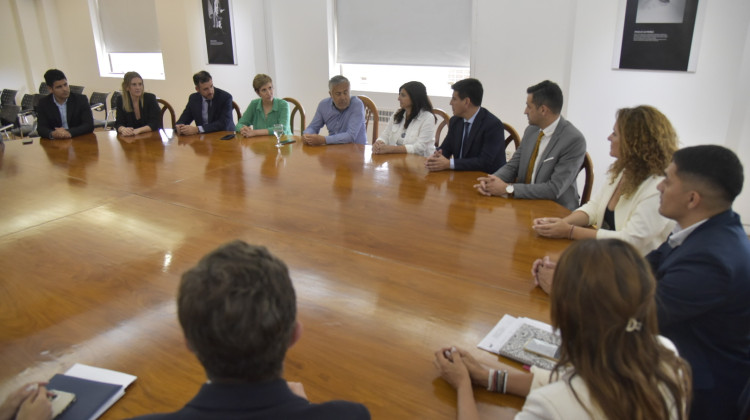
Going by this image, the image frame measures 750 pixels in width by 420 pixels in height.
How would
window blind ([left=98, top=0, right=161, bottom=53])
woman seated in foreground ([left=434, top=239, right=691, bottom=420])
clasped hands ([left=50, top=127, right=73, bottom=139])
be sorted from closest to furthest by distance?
woman seated in foreground ([left=434, top=239, right=691, bottom=420]), clasped hands ([left=50, top=127, right=73, bottom=139]), window blind ([left=98, top=0, right=161, bottom=53])

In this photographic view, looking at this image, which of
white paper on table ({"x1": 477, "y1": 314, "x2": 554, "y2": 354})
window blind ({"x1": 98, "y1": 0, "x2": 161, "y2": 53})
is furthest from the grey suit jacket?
window blind ({"x1": 98, "y1": 0, "x2": 161, "y2": 53})

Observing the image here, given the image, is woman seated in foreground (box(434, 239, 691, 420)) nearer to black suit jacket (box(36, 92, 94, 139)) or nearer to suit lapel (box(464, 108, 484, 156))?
suit lapel (box(464, 108, 484, 156))

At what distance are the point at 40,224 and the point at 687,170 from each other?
2.41m

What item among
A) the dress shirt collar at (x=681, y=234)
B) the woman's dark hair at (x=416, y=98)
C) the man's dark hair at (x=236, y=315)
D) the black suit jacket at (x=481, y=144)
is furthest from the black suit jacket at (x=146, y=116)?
the dress shirt collar at (x=681, y=234)

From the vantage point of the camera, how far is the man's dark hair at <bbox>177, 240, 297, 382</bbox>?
25.5 inches

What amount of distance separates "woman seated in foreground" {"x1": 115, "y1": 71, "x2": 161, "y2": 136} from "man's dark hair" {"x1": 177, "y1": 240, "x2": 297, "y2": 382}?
12.4 ft

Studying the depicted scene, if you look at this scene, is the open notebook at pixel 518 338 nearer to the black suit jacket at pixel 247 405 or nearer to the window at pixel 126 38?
the black suit jacket at pixel 247 405

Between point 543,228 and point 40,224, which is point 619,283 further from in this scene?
point 40,224

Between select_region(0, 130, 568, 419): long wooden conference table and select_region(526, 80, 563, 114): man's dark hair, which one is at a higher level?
select_region(526, 80, 563, 114): man's dark hair

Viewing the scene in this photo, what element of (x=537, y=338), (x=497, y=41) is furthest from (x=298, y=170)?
(x=497, y=41)

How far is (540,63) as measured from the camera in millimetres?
4254

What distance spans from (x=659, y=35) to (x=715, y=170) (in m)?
2.94

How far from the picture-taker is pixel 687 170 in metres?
1.29

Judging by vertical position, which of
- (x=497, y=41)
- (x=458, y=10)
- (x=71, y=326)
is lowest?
(x=71, y=326)
